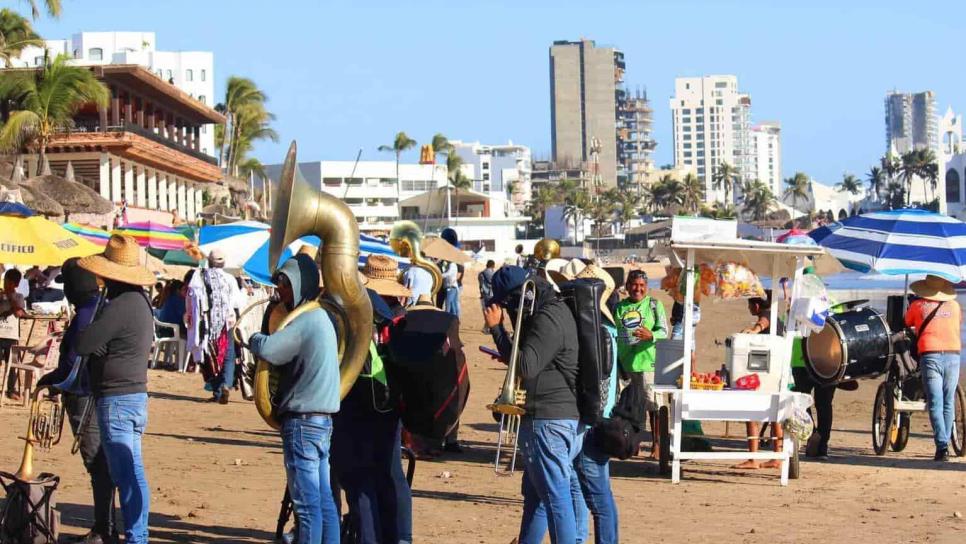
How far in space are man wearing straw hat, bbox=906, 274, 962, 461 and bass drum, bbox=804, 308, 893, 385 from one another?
1.01 feet

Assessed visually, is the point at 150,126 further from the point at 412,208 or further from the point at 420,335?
the point at 412,208

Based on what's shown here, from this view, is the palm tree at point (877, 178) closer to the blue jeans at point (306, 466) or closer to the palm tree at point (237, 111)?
the palm tree at point (237, 111)

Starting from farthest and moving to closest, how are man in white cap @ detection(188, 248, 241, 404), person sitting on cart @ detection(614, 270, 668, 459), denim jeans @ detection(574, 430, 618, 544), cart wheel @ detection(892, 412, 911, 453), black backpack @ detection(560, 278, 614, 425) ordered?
man in white cap @ detection(188, 248, 241, 404) → cart wheel @ detection(892, 412, 911, 453) → person sitting on cart @ detection(614, 270, 668, 459) → denim jeans @ detection(574, 430, 618, 544) → black backpack @ detection(560, 278, 614, 425)

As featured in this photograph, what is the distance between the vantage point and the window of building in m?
153

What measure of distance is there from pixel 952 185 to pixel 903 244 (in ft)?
494

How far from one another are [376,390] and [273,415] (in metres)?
0.71

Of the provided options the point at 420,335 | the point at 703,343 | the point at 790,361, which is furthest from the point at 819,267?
the point at 703,343

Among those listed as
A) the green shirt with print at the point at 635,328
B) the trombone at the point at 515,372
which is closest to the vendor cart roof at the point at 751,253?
the green shirt with print at the point at 635,328

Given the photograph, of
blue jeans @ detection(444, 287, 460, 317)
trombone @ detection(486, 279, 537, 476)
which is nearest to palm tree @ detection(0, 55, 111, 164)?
blue jeans @ detection(444, 287, 460, 317)

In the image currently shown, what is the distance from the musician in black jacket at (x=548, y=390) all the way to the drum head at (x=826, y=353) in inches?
197

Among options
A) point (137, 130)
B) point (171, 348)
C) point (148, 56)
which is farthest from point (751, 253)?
point (148, 56)

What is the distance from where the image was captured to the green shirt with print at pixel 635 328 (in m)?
10.6

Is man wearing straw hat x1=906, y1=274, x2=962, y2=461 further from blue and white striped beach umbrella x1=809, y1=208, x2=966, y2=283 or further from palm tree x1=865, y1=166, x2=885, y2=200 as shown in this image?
palm tree x1=865, y1=166, x2=885, y2=200

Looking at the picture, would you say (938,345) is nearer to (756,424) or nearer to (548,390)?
(756,424)
